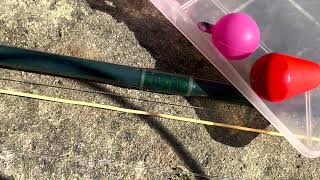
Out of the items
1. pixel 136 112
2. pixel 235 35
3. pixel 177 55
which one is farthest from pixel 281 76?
pixel 136 112

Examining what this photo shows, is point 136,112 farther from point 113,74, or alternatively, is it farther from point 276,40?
point 276,40

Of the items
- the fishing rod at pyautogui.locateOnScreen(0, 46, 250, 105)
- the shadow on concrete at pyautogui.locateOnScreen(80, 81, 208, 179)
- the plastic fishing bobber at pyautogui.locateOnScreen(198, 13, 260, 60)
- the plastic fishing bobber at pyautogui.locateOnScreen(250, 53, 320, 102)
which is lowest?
the shadow on concrete at pyautogui.locateOnScreen(80, 81, 208, 179)

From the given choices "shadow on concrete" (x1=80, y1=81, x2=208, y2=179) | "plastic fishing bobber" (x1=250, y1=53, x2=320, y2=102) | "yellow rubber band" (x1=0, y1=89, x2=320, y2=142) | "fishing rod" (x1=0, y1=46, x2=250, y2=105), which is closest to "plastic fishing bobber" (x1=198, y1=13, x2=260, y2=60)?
"plastic fishing bobber" (x1=250, y1=53, x2=320, y2=102)

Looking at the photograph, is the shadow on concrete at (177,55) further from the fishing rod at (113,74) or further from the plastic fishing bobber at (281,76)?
the plastic fishing bobber at (281,76)

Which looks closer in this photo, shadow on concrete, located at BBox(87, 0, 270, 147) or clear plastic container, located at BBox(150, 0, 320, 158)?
clear plastic container, located at BBox(150, 0, 320, 158)

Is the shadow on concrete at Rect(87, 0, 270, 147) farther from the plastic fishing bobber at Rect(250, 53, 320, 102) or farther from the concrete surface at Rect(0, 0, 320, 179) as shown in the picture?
the plastic fishing bobber at Rect(250, 53, 320, 102)
